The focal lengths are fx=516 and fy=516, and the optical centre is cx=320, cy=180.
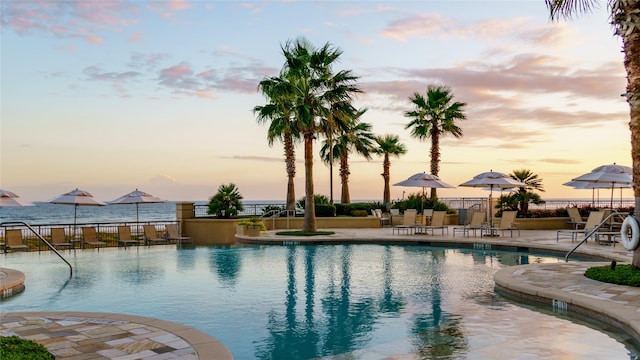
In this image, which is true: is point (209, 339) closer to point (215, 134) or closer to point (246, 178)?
point (215, 134)

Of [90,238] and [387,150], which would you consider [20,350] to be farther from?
[387,150]

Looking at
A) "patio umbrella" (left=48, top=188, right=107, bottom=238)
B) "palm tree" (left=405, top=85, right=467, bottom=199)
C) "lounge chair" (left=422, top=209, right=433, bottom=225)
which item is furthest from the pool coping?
"palm tree" (left=405, top=85, right=467, bottom=199)

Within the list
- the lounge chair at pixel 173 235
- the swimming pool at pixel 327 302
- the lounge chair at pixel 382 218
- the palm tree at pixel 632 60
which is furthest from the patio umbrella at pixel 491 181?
the lounge chair at pixel 173 235

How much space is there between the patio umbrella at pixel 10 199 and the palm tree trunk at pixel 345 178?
24.0 m

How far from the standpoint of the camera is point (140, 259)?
15977 millimetres

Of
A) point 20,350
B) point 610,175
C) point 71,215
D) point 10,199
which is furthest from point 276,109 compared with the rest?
point 71,215

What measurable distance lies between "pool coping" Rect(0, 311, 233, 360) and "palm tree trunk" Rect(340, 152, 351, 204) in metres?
29.0

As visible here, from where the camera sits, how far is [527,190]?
966 inches

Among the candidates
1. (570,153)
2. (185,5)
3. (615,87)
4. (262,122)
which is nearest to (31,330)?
(185,5)

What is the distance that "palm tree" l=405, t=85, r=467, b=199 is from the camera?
98.0 feet

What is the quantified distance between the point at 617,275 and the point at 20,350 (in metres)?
9.77

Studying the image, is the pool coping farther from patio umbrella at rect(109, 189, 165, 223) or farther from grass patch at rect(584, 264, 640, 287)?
patio umbrella at rect(109, 189, 165, 223)

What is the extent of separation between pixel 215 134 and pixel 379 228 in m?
9.33

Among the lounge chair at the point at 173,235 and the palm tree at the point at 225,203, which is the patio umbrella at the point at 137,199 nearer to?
the lounge chair at the point at 173,235
